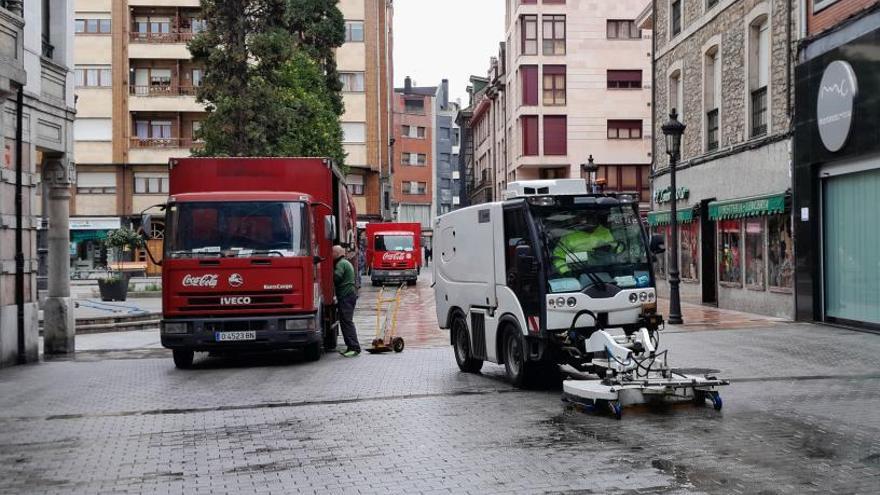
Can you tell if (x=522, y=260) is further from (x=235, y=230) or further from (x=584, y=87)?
(x=584, y=87)

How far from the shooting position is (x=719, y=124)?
24656 millimetres

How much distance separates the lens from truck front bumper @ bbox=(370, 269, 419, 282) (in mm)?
44875

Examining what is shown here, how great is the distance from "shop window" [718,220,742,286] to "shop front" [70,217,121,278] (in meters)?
42.0

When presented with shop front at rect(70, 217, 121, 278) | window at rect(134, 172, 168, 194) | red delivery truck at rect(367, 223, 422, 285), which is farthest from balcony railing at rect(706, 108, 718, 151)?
shop front at rect(70, 217, 121, 278)

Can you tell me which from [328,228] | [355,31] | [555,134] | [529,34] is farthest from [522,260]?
Answer: [355,31]

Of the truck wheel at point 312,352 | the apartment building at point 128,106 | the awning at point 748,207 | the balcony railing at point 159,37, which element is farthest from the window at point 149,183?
the truck wheel at point 312,352

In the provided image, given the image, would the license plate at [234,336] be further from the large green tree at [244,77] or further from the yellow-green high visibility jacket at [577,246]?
the large green tree at [244,77]

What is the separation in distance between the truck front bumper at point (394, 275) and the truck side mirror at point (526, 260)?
34.1 meters

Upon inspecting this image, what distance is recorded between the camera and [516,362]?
451 inches

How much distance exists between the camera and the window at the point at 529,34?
56.8m

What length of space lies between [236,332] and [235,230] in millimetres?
1506

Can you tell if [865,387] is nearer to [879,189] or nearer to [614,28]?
[879,189]

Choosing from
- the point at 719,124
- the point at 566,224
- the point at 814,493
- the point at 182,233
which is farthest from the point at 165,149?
the point at 814,493

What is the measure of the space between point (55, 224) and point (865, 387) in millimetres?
13293
